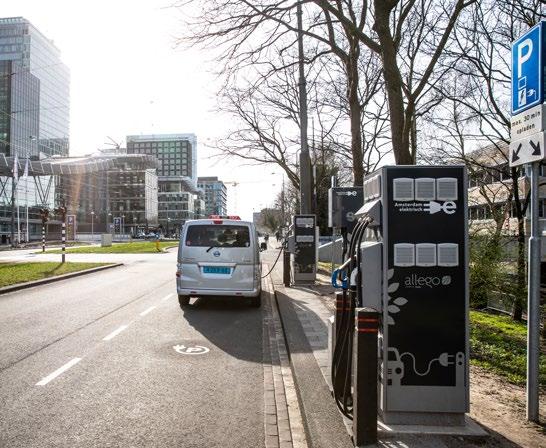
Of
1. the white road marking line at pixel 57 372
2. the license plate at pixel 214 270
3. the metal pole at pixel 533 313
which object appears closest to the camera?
the metal pole at pixel 533 313

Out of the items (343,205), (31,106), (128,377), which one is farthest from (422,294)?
(31,106)

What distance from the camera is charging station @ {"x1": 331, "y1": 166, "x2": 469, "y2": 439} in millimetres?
4172

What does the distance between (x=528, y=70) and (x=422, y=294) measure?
1.96m

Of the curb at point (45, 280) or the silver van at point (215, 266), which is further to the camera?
the curb at point (45, 280)

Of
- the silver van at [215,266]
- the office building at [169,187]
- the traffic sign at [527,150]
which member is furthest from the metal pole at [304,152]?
the office building at [169,187]

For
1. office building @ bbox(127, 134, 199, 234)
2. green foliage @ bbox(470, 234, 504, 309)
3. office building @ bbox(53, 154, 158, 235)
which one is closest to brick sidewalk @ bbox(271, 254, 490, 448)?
green foliage @ bbox(470, 234, 504, 309)

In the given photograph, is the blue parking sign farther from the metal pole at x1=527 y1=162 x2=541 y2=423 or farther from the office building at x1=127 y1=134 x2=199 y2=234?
the office building at x1=127 y1=134 x2=199 y2=234

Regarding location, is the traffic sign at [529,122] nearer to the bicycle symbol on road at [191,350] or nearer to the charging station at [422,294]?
the charging station at [422,294]

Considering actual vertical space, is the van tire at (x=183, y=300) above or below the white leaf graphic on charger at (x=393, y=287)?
below

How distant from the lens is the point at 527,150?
4.13 meters

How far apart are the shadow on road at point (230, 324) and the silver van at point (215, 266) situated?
1.49ft

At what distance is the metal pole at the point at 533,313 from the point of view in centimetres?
407

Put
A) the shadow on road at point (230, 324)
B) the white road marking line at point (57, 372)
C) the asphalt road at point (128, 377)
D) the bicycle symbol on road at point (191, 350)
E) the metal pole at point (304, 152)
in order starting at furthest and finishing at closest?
1. the metal pole at point (304, 152)
2. the shadow on road at point (230, 324)
3. the bicycle symbol on road at point (191, 350)
4. the white road marking line at point (57, 372)
5. the asphalt road at point (128, 377)

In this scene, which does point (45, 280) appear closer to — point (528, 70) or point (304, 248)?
point (304, 248)
